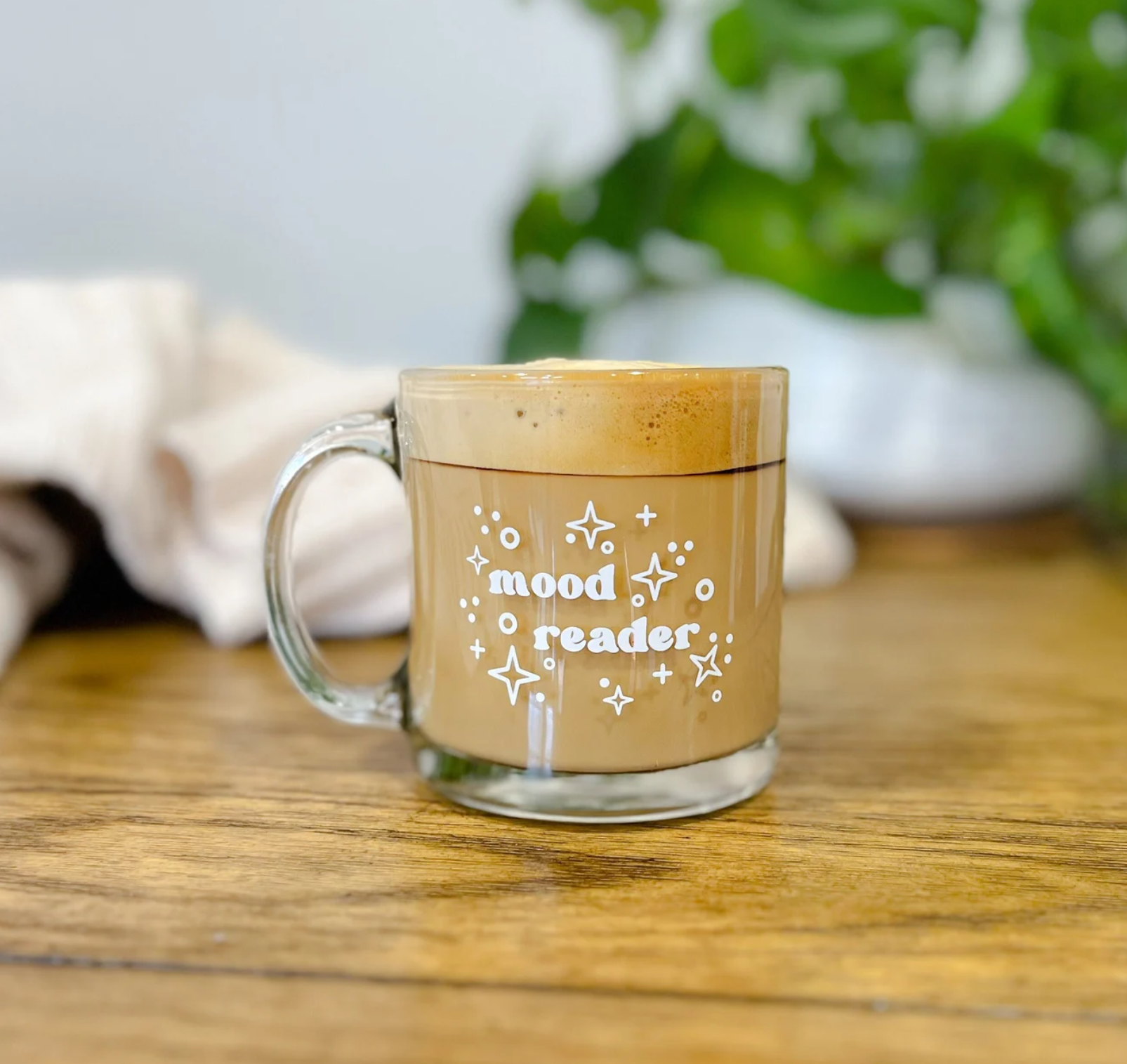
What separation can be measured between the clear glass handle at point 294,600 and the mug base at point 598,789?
1.7 inches

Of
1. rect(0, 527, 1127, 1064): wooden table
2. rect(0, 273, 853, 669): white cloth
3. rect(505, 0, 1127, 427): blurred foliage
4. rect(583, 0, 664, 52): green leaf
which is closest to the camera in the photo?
rect(0, 527, 1127, 1064): wooden table

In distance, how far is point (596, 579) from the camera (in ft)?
1.17

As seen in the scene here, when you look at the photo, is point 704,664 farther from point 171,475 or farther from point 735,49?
point 735,49

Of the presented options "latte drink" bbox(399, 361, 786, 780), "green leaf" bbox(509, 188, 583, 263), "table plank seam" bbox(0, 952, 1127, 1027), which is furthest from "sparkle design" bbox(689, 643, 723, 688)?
"green leaf" bbox(509, 188, 583, 263)

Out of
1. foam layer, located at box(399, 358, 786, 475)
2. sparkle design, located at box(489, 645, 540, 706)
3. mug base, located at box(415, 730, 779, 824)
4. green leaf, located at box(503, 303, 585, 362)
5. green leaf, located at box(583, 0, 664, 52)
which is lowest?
mug base, located at box(415, 730, 779, 824)

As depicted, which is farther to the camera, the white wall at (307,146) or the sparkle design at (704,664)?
the white wall at (307,146)

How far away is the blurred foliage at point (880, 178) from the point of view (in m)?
0.80

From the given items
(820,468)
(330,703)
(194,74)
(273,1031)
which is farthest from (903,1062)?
(194,74)

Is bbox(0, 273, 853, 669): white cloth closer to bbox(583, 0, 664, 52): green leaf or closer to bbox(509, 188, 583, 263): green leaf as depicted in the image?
bbox(509, 188, 583, 263): green leaf

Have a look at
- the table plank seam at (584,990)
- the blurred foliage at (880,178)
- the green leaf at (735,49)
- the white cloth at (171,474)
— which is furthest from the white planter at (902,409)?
the table plank seam at (584,990)

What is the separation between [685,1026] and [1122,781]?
25 centimetres

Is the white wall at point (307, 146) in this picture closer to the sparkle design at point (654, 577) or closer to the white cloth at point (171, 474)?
the white cloth at point (171, 474)

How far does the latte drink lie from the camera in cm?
35

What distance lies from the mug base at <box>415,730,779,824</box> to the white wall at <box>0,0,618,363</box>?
2.19 ft
